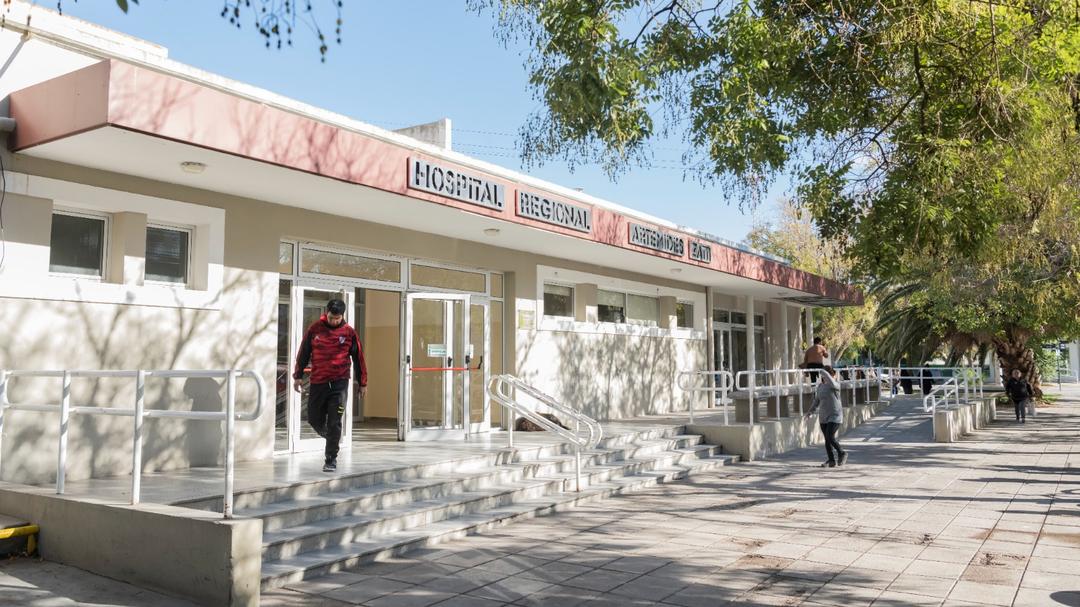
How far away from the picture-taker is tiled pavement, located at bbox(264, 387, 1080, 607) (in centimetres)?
471

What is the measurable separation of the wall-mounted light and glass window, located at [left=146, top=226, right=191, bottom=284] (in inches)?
36.1

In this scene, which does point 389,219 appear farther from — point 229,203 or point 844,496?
point 844,496

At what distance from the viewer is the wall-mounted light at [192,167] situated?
6.85m

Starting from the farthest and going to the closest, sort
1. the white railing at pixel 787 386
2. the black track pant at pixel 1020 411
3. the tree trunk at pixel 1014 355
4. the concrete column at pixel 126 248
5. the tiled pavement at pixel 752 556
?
the tree trunk at pixel 1014 355 → the black track pant at pixel 1020 411 → the white railing at pixel 787 386 → the concrete column at pixel 126 248 → the tiled pavement at pixel 752 556

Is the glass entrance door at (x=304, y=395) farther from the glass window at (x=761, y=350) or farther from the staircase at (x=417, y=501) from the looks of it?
the glass window at (x=761, y=350)

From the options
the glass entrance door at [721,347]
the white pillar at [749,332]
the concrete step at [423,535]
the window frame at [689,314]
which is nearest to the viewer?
the concrete step at [423,535]

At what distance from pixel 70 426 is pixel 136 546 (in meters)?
2.59

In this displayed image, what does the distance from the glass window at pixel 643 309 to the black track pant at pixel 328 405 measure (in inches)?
342

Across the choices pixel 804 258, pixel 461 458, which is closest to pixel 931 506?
pixel 461 458

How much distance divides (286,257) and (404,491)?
11.6ft

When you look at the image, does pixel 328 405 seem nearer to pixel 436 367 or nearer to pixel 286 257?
pixel 286 257

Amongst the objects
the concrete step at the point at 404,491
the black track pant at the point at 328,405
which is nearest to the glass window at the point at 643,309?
the concrete step at the point at 404,491

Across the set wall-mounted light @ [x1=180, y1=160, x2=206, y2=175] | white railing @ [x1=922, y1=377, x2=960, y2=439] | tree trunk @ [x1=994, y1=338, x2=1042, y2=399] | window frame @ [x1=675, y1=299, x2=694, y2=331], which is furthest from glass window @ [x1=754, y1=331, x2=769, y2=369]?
wall-mounted light @ [x1=180, y1=160, x2=206, y2=175]

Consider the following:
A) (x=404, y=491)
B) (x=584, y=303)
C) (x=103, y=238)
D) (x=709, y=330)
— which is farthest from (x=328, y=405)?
(x=709, y=330)
